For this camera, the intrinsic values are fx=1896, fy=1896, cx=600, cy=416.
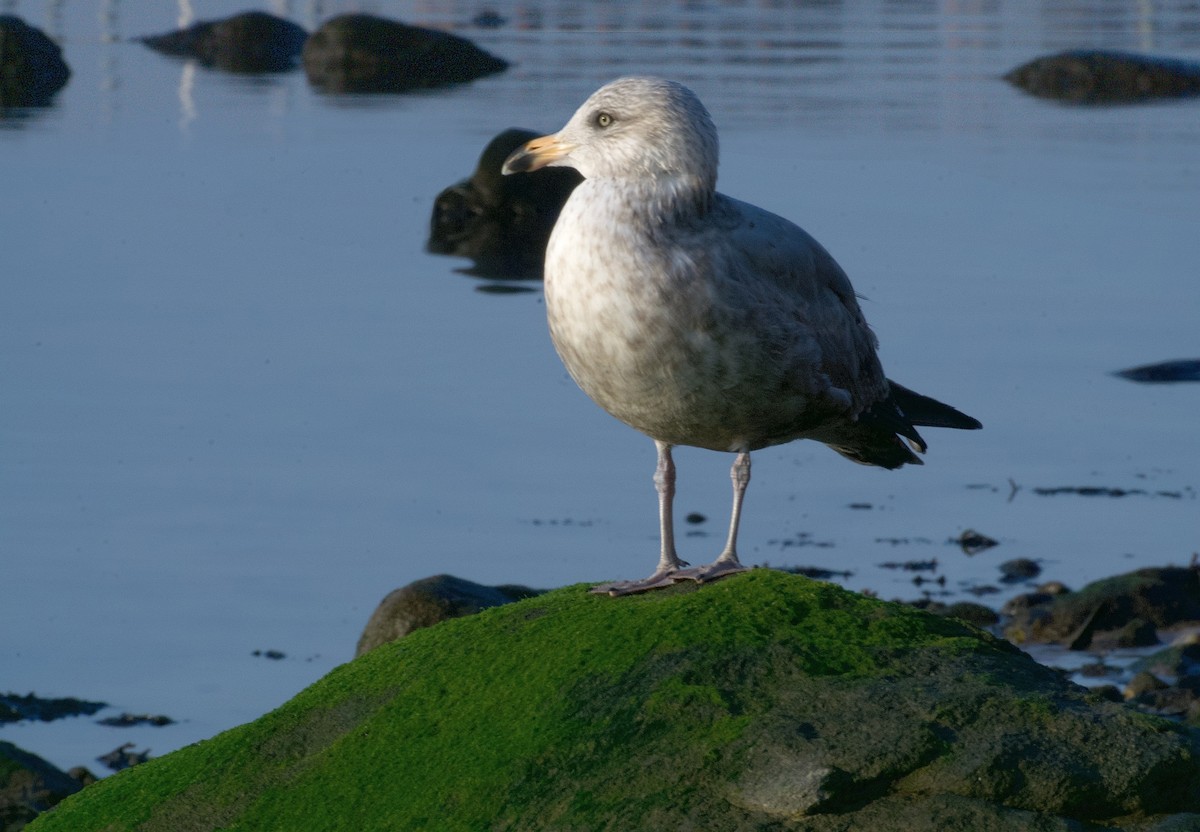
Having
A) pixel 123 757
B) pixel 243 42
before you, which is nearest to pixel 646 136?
pixel 123 757

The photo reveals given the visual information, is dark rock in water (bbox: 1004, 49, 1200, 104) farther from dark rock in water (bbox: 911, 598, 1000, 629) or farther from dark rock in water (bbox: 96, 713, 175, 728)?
dark rock in water (bbox: 96, 713, 175, 728)

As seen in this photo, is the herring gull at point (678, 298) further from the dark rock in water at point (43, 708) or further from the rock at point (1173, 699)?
the dark rock in water at point (43, 708)

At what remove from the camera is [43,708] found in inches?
425

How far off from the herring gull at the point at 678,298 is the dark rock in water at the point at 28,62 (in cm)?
3114

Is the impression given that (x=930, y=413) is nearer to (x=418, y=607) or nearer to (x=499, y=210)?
(x=418, y=607)

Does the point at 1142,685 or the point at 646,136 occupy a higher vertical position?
the point at 646,136

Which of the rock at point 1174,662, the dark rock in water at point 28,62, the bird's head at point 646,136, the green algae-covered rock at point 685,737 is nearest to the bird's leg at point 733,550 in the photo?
the green algae-covered rock at point 685,737

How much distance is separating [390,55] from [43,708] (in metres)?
30.9

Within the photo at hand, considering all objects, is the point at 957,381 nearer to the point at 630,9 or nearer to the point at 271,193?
the point at 271,193

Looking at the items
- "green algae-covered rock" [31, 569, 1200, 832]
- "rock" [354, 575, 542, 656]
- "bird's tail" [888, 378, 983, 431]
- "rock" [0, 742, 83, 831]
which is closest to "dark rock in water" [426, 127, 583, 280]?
"rock" [354, 575, 542, 656]

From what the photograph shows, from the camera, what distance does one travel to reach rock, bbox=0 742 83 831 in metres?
9.12

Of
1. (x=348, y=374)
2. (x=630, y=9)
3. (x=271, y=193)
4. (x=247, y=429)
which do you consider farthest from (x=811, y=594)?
(x=630, y=9)

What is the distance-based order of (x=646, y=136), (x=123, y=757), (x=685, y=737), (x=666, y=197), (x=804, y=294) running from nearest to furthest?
(x=685, y=737), (x=666, y=197), (x=646, y=136), (x=804, y=294), (x=123, y=757)

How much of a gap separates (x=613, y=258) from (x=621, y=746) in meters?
1.75
